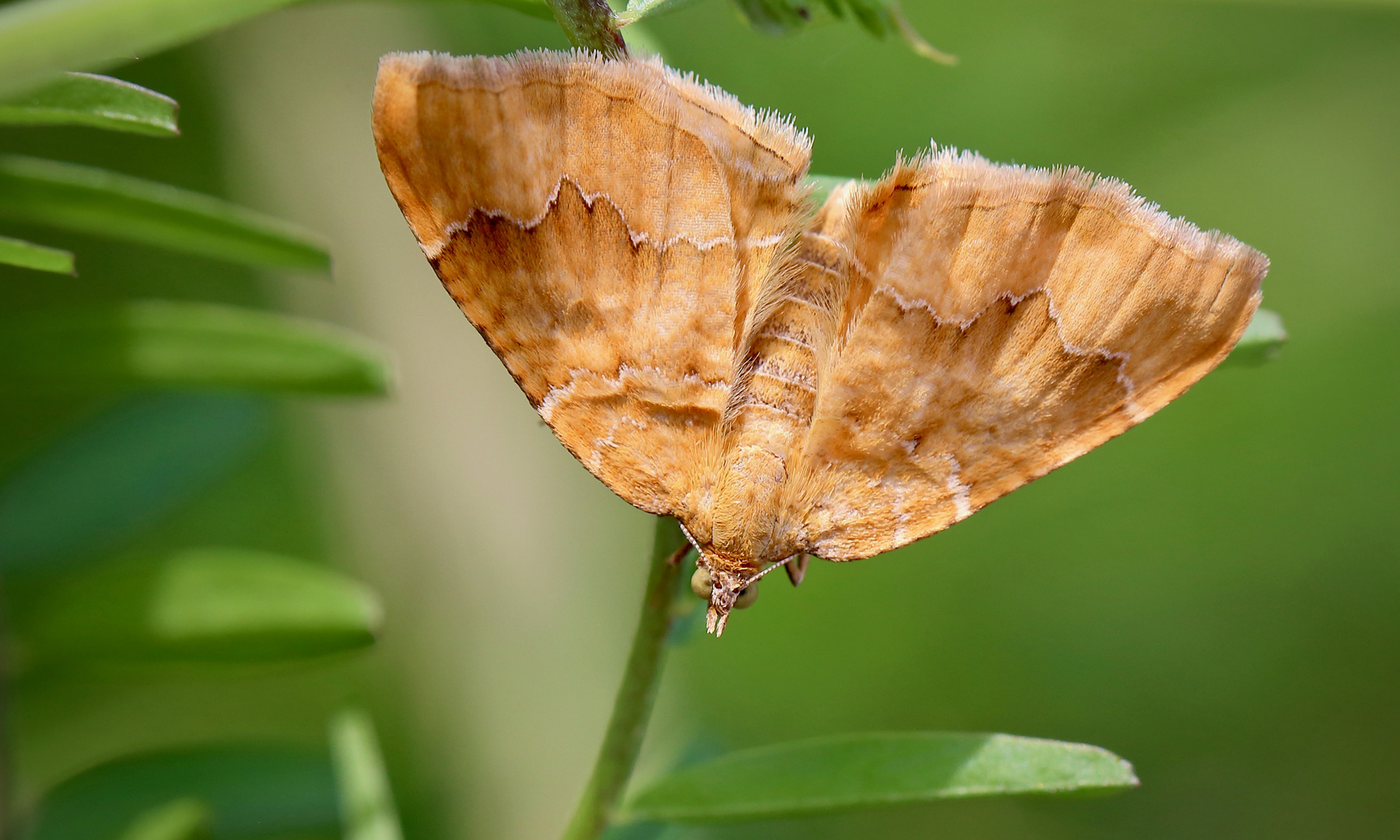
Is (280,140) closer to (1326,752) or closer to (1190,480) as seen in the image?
(1190,480)

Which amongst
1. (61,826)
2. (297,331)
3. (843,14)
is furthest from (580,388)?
(61,826)

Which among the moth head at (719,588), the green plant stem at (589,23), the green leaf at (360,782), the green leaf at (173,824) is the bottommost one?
the green leaf at (173,824)

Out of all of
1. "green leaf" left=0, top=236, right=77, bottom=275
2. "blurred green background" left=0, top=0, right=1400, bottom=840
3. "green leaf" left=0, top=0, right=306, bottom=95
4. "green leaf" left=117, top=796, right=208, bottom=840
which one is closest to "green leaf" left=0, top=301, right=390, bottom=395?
"green leaf" left=0, top=236, right=77, bottom=275

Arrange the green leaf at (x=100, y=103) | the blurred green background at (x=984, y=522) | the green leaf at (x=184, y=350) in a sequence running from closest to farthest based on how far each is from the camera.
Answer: the green leaf at (x=100, y=103) < the green leaf at (x=184, y=350) < the blurred green background at (x=984, y=522)

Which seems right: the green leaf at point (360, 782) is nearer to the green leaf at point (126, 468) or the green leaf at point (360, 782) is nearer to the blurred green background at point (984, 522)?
the green leaf at point (126, 468)

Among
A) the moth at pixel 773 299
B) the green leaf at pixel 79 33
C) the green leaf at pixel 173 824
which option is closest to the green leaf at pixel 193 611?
the green leaf at pixel 173 824

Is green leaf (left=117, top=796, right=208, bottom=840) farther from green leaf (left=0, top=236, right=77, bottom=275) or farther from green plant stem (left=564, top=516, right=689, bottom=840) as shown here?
green leaf (left=0, top=236, right=77, bottom=275)

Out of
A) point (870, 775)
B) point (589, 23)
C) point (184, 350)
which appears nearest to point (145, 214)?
point (184, 350)
